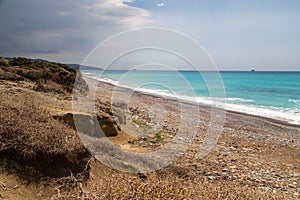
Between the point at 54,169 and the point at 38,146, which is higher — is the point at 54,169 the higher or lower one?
the lower one

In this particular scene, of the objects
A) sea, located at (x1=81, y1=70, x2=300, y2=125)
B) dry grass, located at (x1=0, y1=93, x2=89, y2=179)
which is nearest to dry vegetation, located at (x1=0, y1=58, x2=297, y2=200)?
dry grass, located at (x1=0, y1=93, x2=89, y2=179)

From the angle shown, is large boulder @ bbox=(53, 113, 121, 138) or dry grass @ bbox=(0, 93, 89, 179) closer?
dry grass @ bbox=(0, 93, 89, 179)

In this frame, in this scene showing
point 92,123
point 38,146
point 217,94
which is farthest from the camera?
point 217,94

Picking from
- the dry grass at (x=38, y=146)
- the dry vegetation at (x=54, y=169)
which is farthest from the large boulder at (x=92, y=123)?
the dry grass at (x=38, y=146)

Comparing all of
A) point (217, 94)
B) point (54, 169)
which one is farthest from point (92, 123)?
point (217, 94)

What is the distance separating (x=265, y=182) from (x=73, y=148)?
227 inches

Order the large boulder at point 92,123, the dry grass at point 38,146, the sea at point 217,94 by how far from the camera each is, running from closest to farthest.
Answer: the dry grass at point 38,146 < the large boulder at point 92,123 < the sea at point 217,94

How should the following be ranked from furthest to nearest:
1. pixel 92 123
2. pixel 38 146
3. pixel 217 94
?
pixel 217 94
pixel 92 123
pixel 38 146

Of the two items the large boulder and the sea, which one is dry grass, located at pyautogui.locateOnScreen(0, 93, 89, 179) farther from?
the sea

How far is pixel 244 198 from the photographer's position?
4441mm

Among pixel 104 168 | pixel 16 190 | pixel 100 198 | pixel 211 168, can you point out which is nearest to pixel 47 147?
pixel 16 190

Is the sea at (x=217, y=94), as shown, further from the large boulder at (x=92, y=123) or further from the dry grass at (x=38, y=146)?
the dry grass at (x=38, y=146)

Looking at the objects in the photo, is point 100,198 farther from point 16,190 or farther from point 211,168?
point 211,168

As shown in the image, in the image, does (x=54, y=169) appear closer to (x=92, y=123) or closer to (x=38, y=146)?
(x=38, y=146)
